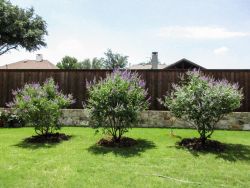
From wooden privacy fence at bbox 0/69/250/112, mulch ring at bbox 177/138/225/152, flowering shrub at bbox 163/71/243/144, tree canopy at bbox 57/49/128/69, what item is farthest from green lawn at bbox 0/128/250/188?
tree canopy at bbox 57/49/128/69

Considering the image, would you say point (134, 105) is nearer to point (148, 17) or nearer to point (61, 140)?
point (61, 140)

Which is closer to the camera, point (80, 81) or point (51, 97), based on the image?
point (51, 97)

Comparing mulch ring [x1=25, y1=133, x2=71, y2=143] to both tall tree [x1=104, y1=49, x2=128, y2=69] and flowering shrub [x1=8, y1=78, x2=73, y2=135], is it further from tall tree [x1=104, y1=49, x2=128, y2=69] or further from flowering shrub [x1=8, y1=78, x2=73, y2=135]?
tall tree [x1=104, y1=49, x2=128, y2=69]

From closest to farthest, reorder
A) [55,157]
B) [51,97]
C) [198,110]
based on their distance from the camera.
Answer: [55,157] < [198,110] < [51,97]

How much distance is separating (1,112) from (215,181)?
949 cm

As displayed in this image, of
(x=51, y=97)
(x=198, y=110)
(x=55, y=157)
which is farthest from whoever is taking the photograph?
(x=51, y=97)

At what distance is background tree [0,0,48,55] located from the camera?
32281 mm

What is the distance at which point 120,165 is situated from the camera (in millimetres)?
6805

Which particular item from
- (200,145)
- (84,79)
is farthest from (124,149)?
(84,79)

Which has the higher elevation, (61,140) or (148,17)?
→ (148,17)

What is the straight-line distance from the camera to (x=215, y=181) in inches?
229

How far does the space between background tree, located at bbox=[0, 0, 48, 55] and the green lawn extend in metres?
25.4

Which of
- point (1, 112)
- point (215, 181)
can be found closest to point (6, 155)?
point (215, 181)

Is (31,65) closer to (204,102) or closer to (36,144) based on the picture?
(36,144)
